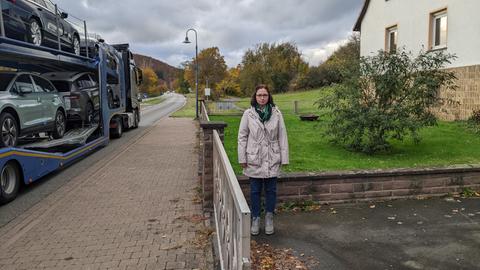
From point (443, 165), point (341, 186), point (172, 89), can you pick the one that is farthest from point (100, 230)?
point (172, 89)

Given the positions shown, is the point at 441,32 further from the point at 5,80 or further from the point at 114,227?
the point at 114,227

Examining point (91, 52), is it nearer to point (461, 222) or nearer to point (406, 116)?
point (406, 116)

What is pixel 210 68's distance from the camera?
60500 mm

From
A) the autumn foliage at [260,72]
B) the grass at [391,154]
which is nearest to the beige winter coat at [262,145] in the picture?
the grass at [391,154]

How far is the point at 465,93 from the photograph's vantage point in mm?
13914

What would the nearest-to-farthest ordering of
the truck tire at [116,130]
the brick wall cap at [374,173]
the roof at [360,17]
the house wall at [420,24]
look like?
the brick wall cap at [374,173] < the house wall at [420,24] < the truck tire at [116,130] < the roof at [360,17]

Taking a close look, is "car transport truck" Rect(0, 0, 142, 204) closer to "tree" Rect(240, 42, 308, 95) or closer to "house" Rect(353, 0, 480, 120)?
"house" Rect(353, 0, 480, 120)

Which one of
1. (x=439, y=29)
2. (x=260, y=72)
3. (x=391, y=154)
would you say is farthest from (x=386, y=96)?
(x=260, y=72)

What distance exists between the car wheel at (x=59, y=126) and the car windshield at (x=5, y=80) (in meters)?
2.07

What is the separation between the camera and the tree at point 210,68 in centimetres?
5981

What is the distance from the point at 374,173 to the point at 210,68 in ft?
183

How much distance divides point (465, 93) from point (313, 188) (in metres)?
10.4

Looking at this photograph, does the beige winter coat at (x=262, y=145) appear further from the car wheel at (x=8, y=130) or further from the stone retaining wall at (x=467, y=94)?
the stone retaining wall at (x=467, y=94)

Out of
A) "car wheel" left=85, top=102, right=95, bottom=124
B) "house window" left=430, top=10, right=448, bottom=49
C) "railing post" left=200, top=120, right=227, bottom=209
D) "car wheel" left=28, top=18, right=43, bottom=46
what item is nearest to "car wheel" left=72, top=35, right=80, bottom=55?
"car wheel" left=85, top=102, right=95, bottom=124
